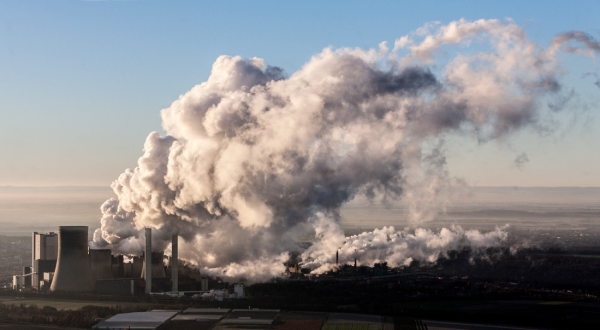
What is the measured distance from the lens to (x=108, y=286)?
118812 millimetres

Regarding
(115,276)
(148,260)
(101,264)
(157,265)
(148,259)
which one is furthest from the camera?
(115,276)

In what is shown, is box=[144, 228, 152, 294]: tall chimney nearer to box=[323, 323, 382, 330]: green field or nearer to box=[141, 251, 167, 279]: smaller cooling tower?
box=[141, 251, 167, 279]: smaller cooling tower

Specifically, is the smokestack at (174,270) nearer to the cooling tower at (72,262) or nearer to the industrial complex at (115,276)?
the industrial complex at (115,276)

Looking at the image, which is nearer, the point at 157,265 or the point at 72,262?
the point at 72,262

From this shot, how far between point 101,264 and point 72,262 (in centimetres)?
658

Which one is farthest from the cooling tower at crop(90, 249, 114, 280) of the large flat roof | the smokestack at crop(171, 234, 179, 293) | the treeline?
the large flat roof

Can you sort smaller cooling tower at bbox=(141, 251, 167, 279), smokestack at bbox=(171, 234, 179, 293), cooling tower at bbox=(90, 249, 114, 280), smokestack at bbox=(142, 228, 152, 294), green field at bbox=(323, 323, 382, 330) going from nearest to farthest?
green field at bbox=(323, 323, 382, 330) < smokestack at bbox=(142, 228, 152, 294) < smokestack at bbox=(171, 234, 179, 293) < cooling tower at bbox=(90, 249, 114, 280) < smaller cooling tower at bbox=(141, 251, 167, 279)

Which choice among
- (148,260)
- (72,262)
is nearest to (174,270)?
(148,260)

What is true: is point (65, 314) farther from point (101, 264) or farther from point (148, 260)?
point (101, 264)

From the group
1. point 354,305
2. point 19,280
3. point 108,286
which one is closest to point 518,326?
point 354,305

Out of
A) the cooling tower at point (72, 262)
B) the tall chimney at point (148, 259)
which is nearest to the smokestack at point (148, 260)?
the tall chimney at point (148, 259)

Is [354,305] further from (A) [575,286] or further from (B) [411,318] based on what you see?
(A) [575,286]

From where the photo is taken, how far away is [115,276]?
12850cm

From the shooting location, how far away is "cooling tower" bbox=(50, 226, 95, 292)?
119188mm
